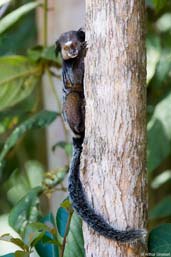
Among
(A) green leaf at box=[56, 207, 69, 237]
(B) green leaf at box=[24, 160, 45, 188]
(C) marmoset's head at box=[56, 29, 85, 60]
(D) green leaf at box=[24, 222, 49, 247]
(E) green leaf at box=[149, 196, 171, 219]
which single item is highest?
(C) marmoset's head at box=[56, 29, 85, 60]

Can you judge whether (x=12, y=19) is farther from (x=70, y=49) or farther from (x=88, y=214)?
(x=88, y=214)

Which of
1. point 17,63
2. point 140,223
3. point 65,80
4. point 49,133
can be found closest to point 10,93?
point 17,63

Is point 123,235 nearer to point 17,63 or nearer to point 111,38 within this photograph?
point 111,38

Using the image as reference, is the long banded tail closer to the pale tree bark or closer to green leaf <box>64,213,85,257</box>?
the pale tree bark

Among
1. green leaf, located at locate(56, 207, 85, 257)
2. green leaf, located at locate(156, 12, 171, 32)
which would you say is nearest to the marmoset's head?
green leaf, located at locate(56, 207, 85, 257)

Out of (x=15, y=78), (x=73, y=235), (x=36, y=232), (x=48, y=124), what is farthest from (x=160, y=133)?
(x=36, y=232)
